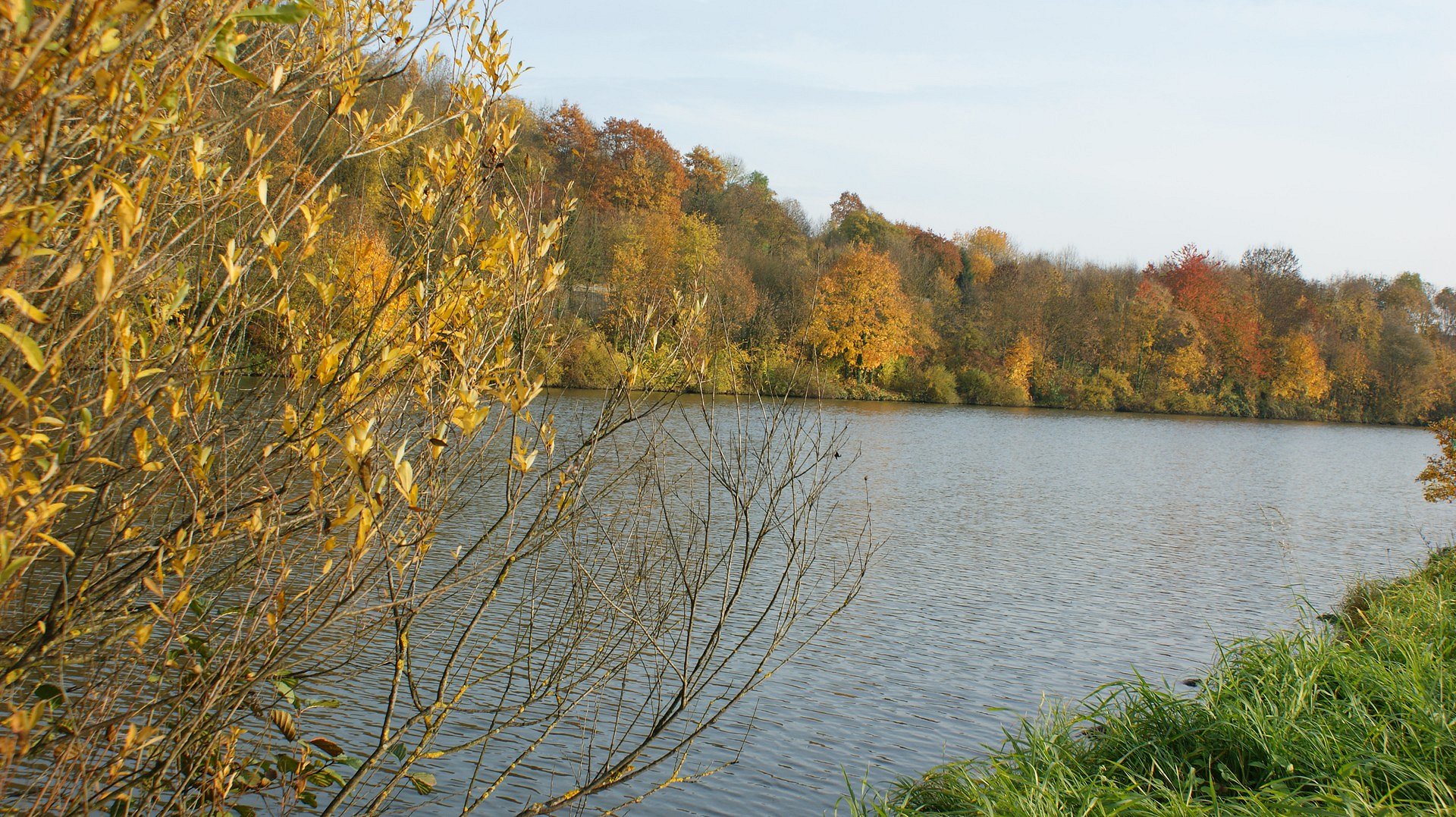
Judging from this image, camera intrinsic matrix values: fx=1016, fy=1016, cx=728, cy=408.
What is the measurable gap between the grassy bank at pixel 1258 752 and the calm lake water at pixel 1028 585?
2.31ft

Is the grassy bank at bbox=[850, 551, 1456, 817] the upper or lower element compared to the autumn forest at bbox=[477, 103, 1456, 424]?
lower

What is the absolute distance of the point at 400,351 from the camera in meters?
2.17

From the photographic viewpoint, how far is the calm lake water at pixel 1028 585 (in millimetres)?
6707

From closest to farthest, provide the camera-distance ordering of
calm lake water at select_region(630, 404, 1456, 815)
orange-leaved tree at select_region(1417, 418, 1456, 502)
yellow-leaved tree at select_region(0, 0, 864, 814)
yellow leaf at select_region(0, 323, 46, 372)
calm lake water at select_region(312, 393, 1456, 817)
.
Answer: yellow leaf at select_region(0, 323, 46, 372), yellow-leaved tree at select_region(0, 0, 864, 814), calm lake water at select_region(312, 393, 1456, 817), calm lake water at select_region(630, 404, 1456, 815), orange-leaved tree at select_region(1417, 418, 1456, 502)

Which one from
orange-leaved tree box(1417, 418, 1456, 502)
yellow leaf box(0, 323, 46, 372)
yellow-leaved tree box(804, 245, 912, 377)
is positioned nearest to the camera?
yellow leaf box(0, 323, 46, 372)

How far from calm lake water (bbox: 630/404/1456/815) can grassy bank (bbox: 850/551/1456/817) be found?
703mm

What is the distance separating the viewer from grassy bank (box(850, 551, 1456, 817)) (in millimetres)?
4211

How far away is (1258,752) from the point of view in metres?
4.92

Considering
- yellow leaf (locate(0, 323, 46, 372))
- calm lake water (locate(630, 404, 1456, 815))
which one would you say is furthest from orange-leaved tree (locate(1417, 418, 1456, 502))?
yellow leaf (locate(0, 323, 46, 372))

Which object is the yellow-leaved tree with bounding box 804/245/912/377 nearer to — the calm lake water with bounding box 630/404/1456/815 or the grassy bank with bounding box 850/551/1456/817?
the calm lake water with bounding box 630/404/1456/815

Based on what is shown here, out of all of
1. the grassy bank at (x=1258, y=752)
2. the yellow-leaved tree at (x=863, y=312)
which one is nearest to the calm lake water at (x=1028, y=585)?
the grassy bank at (x=1258, y=752)

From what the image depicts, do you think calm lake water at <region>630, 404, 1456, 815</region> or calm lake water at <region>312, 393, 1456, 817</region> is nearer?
calm lake water at <region>312, 393, 1456, 817</region>

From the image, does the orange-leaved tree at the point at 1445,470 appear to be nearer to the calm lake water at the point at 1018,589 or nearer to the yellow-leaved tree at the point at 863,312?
the calm lake water at the point at 1018,589

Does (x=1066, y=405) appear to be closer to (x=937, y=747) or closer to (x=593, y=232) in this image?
(x=593, y=232)
